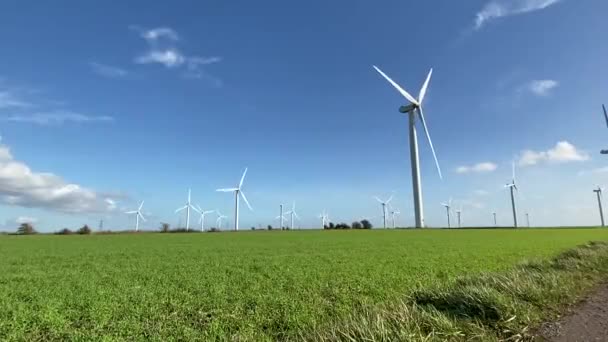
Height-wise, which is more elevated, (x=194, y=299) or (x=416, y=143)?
(x=416, y=143)

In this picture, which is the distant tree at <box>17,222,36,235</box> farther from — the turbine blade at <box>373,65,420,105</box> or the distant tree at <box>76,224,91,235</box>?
the turbine blade at <box>373,65,420,105</box>

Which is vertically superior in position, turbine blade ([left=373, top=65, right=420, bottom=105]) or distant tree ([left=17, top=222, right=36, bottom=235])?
turbine blade ([left=373, top=65, right=420, bottom=105])

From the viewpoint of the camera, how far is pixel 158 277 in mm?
20719

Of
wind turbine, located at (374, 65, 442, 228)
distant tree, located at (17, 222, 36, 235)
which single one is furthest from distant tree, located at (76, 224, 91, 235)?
wind turbine, located at (374, 65, 442, 228)

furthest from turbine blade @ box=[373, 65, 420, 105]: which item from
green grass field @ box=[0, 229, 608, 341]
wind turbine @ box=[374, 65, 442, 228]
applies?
green grass field @ box=[0, 229, 608, 341]

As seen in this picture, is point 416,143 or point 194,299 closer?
point 194,299

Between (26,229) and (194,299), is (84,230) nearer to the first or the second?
(26,229)

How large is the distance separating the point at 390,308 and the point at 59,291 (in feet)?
43.0

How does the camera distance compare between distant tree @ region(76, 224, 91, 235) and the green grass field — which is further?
distant tree @ region(76, 224, 91, 235)

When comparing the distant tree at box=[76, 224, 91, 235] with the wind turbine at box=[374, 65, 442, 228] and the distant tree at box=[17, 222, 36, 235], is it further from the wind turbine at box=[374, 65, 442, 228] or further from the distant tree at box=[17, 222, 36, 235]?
the wind turbine at box=[374, 65, 442, 228]

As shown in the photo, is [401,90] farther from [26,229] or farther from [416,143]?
[26,229]

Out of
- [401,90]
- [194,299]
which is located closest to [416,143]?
[401,90]

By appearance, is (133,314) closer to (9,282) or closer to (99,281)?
(99,281)

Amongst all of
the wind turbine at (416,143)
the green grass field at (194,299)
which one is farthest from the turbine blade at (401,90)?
the green grass field at (194,299)
